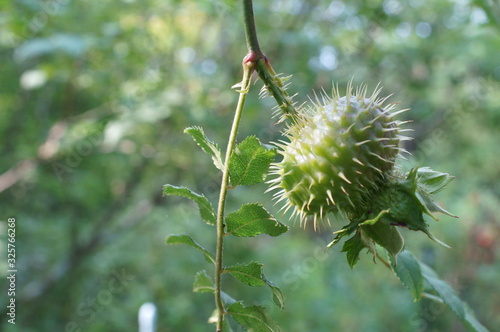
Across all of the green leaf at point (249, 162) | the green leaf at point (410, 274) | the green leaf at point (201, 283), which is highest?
the green leaf at point (249, 162)

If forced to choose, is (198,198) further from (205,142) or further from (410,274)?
(410,274)

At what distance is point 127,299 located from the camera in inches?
260

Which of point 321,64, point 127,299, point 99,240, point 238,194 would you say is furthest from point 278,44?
point 127,299

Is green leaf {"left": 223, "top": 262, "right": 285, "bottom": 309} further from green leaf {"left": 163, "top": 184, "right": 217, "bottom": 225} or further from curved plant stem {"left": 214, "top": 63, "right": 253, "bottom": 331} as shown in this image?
green leaf {"left": 163, "top": 184, "right": 217, "bottom": 225}

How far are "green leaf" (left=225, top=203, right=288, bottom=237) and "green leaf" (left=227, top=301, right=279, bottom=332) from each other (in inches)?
8.5

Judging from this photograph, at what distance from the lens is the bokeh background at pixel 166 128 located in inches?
167

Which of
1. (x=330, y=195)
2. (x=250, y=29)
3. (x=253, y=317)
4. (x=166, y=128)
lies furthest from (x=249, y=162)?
(x=166, y=128)

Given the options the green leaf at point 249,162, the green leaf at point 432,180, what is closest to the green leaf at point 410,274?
the green leaf at point 432,180

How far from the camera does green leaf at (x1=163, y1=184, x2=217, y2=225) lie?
4.44 ft

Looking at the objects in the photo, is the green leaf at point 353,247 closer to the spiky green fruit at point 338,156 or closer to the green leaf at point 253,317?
the spiky green fruit at point 338,156

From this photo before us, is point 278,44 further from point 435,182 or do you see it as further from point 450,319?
point 450,319

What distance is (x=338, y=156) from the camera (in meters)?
1.39

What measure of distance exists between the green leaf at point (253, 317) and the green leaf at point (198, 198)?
27 centimetres

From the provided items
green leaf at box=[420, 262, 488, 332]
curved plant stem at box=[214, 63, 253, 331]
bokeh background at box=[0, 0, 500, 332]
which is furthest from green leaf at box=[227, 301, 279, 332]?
bokeh background at box=[0, 0, 500, 332]
